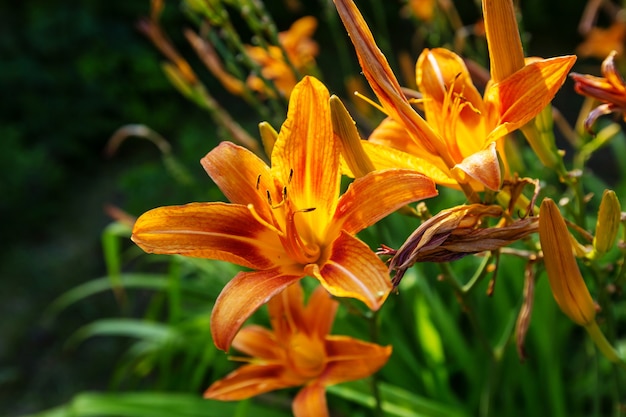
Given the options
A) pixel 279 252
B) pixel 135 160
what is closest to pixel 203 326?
pixel 279 252

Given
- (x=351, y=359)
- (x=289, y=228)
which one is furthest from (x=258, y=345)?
(x=289, y=228)

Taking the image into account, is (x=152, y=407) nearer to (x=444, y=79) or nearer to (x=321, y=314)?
(x=321, y=314)

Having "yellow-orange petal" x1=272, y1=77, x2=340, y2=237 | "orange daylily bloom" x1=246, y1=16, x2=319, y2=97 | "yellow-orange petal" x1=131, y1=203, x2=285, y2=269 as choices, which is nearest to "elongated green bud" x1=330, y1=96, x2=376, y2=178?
"yellow-orange petal" x1=272, y1=77, x2=340, y2=237

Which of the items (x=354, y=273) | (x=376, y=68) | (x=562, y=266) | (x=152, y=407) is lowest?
(x=152, y=407)

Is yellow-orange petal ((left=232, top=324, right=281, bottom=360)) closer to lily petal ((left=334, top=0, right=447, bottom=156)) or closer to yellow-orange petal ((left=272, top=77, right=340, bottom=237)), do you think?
yellow-orange petal ((left=272, top=77, right=340, bottom=237))

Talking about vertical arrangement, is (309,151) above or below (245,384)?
above

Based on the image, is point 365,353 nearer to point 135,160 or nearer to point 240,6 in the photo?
point 240,6

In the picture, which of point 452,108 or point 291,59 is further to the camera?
point 291,59

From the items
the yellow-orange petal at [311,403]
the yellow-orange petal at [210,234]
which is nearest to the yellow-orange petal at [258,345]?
the yellow-orange petal at [311,403]
